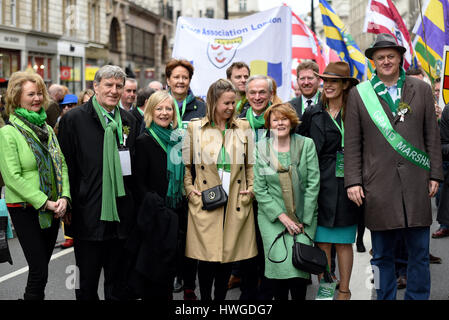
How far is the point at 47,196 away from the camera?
4.73 meters

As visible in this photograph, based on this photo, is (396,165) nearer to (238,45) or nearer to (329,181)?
(329,181)

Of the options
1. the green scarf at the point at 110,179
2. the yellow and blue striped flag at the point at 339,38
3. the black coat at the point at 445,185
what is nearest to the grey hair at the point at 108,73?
the green scarf at the point at 110,179

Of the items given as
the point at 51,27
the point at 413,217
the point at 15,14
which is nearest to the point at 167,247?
the point at 413,217

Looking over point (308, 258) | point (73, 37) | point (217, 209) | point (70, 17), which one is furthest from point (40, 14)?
point (308, 258)

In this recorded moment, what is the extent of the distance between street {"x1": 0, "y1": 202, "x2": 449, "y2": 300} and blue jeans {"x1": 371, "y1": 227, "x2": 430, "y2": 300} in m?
0.93

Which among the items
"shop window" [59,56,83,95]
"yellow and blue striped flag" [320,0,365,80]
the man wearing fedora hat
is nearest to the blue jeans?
the man wearing fedora hat

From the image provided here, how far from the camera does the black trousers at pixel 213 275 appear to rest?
5.05 meters

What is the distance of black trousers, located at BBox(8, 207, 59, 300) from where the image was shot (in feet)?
15.3

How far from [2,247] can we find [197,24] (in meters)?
5.19

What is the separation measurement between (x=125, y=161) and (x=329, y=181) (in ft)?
5.55

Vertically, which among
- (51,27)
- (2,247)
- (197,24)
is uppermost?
(51,27)

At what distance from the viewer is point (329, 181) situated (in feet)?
16.4

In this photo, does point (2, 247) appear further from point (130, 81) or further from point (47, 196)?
point (130, 81)

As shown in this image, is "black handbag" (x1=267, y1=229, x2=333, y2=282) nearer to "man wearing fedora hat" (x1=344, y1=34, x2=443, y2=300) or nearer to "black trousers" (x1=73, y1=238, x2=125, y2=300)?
"man wearing fedora hat" (x1=344, y1=34, x2=443, y2=300)
